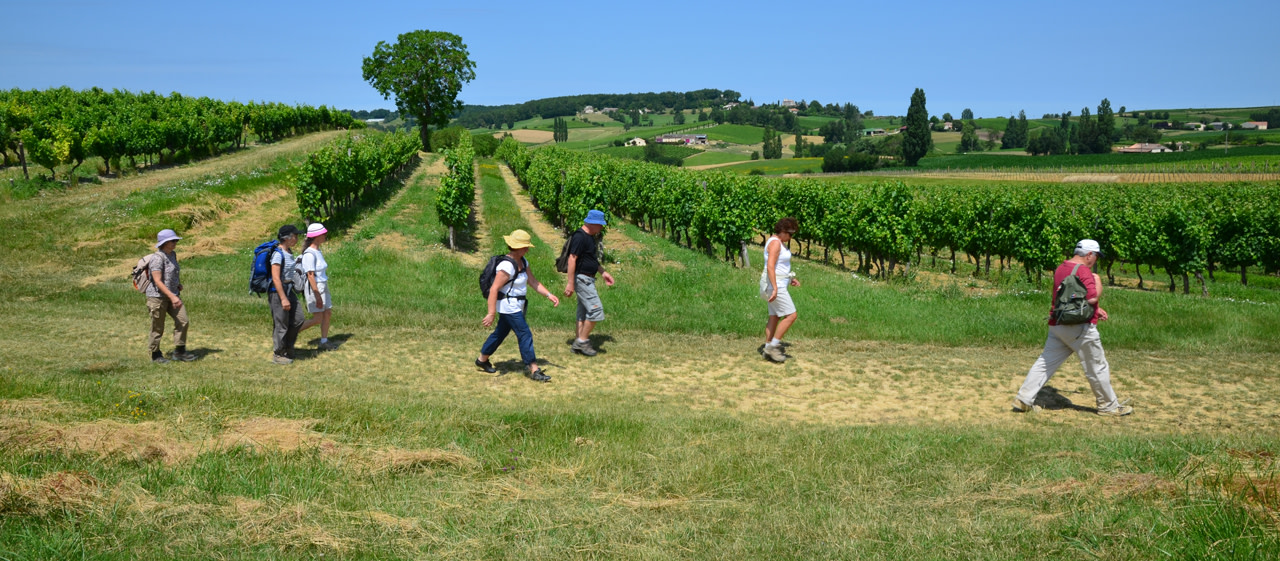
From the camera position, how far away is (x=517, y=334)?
8969 mm

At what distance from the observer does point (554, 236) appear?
1009 inches

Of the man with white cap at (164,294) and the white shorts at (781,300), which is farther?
the white shorts at (781,300)

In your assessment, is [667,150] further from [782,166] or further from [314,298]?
[314,298]

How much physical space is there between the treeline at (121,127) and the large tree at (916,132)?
207ft

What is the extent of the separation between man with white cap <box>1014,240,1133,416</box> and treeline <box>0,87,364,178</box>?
28249mm

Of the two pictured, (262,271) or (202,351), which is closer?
(262,271)

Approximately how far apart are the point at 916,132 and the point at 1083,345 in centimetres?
8927

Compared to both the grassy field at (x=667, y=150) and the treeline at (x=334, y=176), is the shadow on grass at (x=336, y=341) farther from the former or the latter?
the grassy field at (x=667, y=150)

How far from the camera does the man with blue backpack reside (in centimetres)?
913

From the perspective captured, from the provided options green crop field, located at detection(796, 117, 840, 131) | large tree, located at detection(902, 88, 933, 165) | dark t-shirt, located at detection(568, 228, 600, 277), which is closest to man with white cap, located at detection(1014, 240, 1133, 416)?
dark t-shirt, located at detection(568, 228, 600, 277)

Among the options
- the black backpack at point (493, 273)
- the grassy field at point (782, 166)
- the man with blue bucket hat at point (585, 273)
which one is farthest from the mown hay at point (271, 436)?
the grassy field at point (782, 166)

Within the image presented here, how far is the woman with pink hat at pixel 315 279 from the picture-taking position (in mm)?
9594

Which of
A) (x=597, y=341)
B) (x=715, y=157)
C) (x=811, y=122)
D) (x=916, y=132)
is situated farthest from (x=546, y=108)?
(x=597, y=341)

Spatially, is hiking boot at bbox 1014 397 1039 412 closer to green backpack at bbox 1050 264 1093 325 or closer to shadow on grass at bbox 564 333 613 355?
green backpack at bbox 1050 264 1093 325
